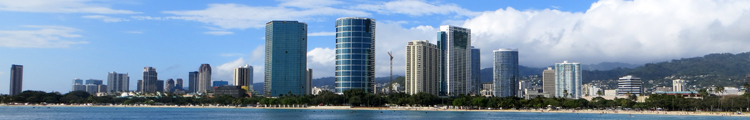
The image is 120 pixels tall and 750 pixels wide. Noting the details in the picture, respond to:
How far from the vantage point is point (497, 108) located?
18900 cm

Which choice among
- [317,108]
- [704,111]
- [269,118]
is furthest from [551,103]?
[269,118]

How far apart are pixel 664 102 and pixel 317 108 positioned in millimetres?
89076

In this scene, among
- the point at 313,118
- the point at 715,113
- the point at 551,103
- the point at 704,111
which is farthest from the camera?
the point at 551,103

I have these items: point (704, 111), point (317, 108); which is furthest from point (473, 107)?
point (704, 111)

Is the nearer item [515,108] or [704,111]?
[704,111]

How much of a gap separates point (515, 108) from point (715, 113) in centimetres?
4910

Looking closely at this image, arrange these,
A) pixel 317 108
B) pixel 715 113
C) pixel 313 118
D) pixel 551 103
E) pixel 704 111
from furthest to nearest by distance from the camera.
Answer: pixel 317 108 → pixel 551 103 → pixel 704 111 → pixel 715 113 → pixel 313 118

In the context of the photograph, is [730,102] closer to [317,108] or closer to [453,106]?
[453,106]

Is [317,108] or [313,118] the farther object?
[317,108]

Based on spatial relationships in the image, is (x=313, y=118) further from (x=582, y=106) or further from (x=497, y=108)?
(x=582, y=106)

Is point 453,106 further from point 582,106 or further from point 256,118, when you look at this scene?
point 256,118

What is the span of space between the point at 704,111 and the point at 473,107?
56.3m

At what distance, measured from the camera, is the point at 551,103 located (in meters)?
182

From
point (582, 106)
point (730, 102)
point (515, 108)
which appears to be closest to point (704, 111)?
point (730, 102)
